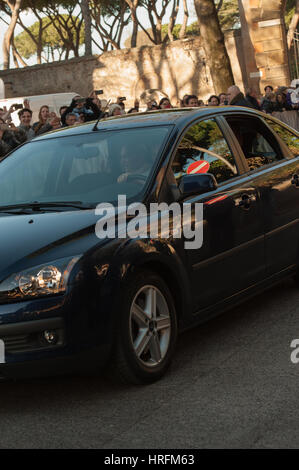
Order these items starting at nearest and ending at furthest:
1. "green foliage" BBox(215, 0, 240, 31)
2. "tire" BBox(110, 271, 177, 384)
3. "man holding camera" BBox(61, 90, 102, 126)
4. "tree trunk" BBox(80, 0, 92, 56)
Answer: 1. "tire" BBox(110, 271, 177, 384)
2. "man holding camera" BBox(61, 90, 102, 126)
3. "tree trunk" BBox(80, 0, 92, 56)
4. "green foliage" BBox(215, 0, 240, 31)

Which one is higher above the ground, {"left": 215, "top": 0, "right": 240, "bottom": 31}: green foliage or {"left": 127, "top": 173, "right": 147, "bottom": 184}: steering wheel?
{"left": 215, "top": 0, "right": 240, "bottom": 31}: green foliage

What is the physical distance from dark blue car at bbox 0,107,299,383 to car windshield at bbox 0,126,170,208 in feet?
0.03

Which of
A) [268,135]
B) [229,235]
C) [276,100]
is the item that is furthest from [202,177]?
[276,100]

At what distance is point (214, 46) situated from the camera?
2348 cm

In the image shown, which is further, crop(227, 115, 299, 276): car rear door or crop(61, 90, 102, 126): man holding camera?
crop(61, 90, 102, 126): man holding camera

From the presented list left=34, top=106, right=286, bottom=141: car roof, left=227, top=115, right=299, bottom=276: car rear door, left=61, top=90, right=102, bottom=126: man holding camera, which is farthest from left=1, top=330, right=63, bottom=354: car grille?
left=61, top=90, right=102, bottom=126: man holding camera

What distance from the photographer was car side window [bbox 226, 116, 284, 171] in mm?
6688

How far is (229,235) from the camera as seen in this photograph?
5973mm

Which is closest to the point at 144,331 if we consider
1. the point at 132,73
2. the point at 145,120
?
the point at 145,120

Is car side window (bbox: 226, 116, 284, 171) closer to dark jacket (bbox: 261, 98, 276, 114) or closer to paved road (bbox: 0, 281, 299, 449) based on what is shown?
paved road (bbox: 0, 281, 299, 449)

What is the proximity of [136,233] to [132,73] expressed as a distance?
39547mm

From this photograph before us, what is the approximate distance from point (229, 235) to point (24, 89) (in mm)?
41928

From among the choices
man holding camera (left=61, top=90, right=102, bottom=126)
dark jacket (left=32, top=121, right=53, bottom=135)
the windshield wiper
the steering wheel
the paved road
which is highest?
man holding camera (left=61, top=90, right=102, bottom=126)

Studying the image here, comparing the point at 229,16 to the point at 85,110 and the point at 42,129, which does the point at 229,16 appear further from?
the point at 42,129
